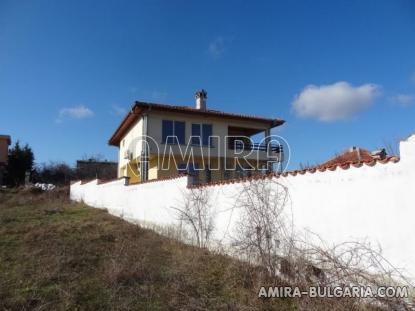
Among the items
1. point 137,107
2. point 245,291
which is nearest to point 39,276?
point 245,291

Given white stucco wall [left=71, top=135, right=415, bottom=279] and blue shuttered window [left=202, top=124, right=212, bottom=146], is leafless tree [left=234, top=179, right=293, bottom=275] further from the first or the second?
blue shuttered window [left=202, top=124, right=212, bottom=146]

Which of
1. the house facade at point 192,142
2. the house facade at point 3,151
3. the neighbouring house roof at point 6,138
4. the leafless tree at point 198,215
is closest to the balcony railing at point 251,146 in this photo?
the house facade at point 192,142

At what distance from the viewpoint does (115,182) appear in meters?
17.0

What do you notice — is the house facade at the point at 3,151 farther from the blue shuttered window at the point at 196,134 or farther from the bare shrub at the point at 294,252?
the bare shrub at the point at 294,252

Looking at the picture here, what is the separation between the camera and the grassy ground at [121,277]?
4.95 meters

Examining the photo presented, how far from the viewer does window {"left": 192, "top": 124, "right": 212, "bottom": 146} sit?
23078 mm

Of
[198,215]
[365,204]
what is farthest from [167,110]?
[365,204]

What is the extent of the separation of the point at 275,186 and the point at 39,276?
14.5 feet

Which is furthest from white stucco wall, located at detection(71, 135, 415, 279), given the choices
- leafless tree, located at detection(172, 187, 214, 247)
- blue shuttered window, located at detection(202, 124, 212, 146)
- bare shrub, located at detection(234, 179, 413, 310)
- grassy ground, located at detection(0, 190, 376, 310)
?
blue shuttered window, located at detection(202, 124, 212, 146)

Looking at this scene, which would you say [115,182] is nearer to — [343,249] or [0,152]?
[343,249]

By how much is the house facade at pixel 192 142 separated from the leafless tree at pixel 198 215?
9.88 meters

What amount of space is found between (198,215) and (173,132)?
13.5 meters

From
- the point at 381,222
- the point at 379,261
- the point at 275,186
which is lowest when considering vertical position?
the point at 379,261

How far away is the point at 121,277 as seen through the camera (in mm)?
5945
